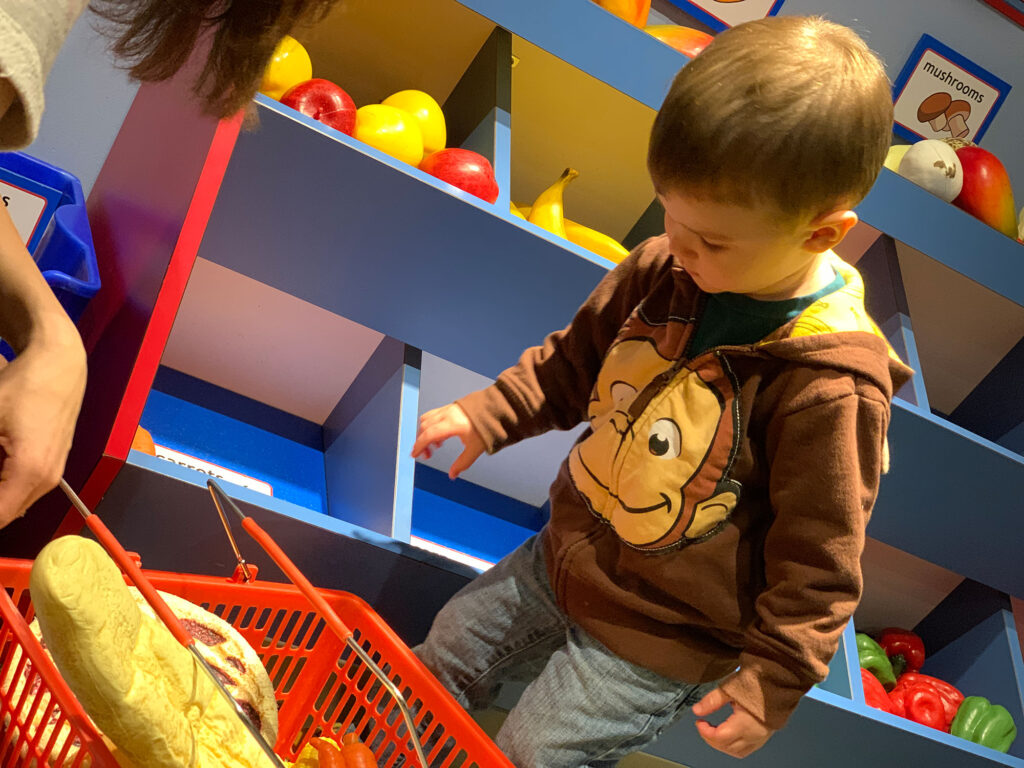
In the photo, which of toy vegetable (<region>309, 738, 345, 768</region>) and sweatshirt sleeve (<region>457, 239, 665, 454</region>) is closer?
toy vegetable (<region>309, 738, 345, 768</region>)

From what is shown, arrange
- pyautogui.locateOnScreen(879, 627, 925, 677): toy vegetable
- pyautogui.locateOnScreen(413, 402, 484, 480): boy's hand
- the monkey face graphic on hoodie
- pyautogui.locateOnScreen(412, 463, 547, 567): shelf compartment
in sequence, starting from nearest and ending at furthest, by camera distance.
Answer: the monkey face graphic on hoodie → pyautogui.locateOnScreen(413, 402, 484, 480): boy's hand → pyautogui.locateOnScreen(412, 463, 547, 567): shelf compartment → pyautogui.locateOnScreen(879, 627, 925, 677): toy vegetable

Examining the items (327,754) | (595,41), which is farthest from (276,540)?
(595,41)

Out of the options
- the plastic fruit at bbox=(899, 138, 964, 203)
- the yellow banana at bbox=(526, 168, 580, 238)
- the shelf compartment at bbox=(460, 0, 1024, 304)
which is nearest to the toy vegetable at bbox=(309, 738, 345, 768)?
the yellow banana at bbox=(526, 168, 580, 238)

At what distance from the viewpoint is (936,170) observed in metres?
1.82

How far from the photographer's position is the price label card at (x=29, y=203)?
1.29 m

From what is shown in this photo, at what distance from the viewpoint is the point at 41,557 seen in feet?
1.78

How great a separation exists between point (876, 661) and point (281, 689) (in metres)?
1.36

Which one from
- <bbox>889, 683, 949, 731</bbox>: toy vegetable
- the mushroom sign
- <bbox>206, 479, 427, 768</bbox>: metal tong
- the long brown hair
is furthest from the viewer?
the mushroom sign

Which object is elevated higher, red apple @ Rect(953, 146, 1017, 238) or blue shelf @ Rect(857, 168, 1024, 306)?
red apple @ Rect(953, 146, 1017, 238)

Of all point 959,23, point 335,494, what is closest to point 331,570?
point 335,494

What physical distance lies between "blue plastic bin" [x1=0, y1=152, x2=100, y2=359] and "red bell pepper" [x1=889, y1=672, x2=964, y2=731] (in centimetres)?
150

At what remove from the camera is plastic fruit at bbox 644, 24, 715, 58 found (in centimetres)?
167

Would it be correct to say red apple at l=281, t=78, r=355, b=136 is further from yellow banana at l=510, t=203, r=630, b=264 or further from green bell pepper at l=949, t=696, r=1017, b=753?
green bell pepper at l=949, t=696, r=1017, b=753

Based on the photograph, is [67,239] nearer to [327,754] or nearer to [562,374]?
[562,374]
